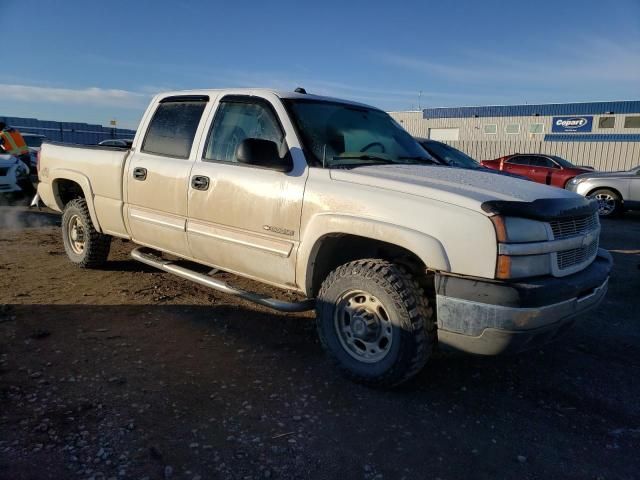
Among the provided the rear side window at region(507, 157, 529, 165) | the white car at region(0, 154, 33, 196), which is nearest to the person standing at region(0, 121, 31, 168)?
the white car at region(0, 154, 33, 196)

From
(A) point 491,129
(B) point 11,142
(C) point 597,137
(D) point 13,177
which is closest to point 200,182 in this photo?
(D) point 13,177

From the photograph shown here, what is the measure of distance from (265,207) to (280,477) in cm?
186

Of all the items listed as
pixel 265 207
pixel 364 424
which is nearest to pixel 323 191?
pixel 265 207

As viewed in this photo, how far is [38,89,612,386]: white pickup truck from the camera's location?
271 cm

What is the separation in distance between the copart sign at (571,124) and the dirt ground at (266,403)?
30.0 meters

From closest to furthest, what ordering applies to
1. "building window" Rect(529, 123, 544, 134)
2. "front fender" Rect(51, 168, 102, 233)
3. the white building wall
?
"front fender" Rect(51, 168, 102, 233), the white building wall, "building window" Rect(529, 123, 544, 134)

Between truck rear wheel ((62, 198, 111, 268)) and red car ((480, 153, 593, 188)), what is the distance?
14.1 metres

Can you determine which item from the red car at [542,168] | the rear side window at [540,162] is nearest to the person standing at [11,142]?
the red car at [542,168]

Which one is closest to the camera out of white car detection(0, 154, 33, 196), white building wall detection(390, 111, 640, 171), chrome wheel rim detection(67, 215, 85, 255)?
chrome wheel rim detection(67, 215, 85, 255)

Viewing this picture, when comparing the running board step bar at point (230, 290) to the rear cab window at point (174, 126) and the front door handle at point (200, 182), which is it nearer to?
the front door handle at point (200, 182)

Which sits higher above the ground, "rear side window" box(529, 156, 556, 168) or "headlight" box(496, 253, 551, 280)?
"rear side window" box(529, 156, 556, 168)

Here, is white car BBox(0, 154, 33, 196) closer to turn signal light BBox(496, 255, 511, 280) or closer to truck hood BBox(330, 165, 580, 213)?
truck hood BBox(330, 165, 580, 213)

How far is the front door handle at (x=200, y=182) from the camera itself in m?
3.96

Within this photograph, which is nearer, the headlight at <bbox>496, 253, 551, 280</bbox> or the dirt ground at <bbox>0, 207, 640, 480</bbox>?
the dirt ground at <bbox>0, 207, 640, 480</bbox>
